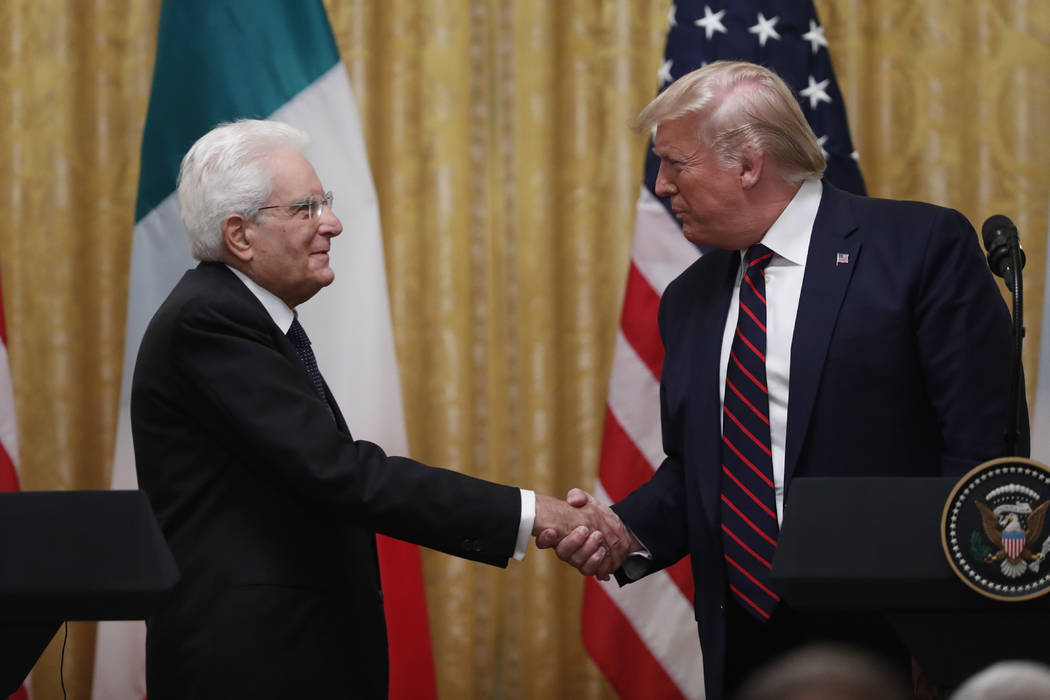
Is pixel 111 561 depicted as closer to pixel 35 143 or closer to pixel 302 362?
pixel 302 362

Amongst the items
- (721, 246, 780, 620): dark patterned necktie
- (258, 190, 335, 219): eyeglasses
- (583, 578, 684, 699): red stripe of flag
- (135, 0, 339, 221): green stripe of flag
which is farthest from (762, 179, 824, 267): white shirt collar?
(135, 0, 339, 221): green stripe of flag

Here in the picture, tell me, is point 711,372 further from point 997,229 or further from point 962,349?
point 997,229

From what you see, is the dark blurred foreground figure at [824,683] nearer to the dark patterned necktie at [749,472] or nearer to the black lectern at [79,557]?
the black lectern at [79,557]

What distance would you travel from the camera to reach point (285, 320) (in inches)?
85.7

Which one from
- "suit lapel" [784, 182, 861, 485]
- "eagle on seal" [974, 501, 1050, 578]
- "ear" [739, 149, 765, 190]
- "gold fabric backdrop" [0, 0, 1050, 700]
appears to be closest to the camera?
"eagle on seal" [974, 501, 1050, 578]

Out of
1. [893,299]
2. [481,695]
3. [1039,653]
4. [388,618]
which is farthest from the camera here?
[481,695]

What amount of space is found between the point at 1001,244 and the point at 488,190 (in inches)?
75.9

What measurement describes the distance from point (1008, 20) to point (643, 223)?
1.26m

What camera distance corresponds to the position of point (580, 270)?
3.32 m

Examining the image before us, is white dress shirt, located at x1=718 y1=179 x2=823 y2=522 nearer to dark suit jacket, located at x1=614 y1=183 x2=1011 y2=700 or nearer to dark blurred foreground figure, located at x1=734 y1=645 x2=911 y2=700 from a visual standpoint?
dark suit jacket, located at x1=614 y1=183 x2=1011 y2=700

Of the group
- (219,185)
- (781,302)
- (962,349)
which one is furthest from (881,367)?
(219,185)

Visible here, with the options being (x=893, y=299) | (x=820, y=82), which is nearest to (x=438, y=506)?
(x=893, y=299)

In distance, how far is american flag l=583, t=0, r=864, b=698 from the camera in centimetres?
318

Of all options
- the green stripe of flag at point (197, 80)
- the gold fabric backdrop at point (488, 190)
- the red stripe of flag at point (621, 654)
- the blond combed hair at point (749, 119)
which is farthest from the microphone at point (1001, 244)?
the green stripe of flag at point (197, 80)
